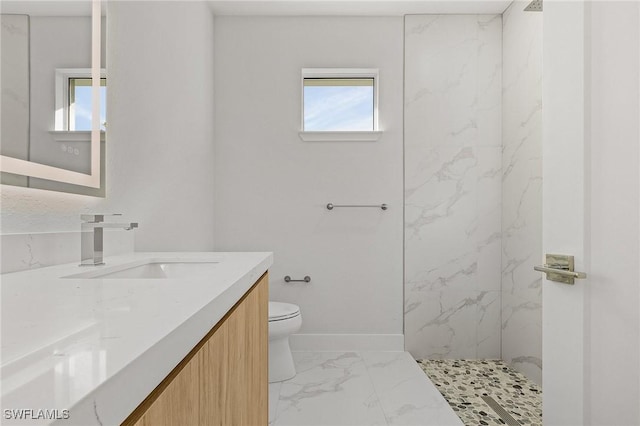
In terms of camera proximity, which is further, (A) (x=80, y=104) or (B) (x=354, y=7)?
(B) (x=354, y=7)

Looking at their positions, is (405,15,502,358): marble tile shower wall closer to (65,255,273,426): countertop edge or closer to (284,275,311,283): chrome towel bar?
(284,275,311,283): chrome towel bar

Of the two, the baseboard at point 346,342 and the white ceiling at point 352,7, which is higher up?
the white ceiling at point 352,7

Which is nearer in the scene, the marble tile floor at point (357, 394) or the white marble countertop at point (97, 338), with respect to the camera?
the white marble countertop at point (97, 338)

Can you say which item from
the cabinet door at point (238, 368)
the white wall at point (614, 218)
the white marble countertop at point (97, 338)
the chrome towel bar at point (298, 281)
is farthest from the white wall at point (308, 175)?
the white marble countertop at point (97, 338)

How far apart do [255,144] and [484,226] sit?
175 centimetres

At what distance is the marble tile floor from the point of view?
1828 millimetres

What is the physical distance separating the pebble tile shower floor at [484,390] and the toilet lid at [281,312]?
0.94 meters

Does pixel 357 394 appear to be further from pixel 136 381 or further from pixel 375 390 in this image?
pixel 136 381

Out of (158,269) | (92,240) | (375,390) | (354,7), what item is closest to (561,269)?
(158,269)

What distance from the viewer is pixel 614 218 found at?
35.9 inches

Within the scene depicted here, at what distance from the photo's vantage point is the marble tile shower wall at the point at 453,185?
9.00 ft

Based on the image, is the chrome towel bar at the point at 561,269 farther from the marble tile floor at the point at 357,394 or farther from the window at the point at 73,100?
the window at the point at 73,100

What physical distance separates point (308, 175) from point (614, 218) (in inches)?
80.5

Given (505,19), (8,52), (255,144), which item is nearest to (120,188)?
(8,52)
